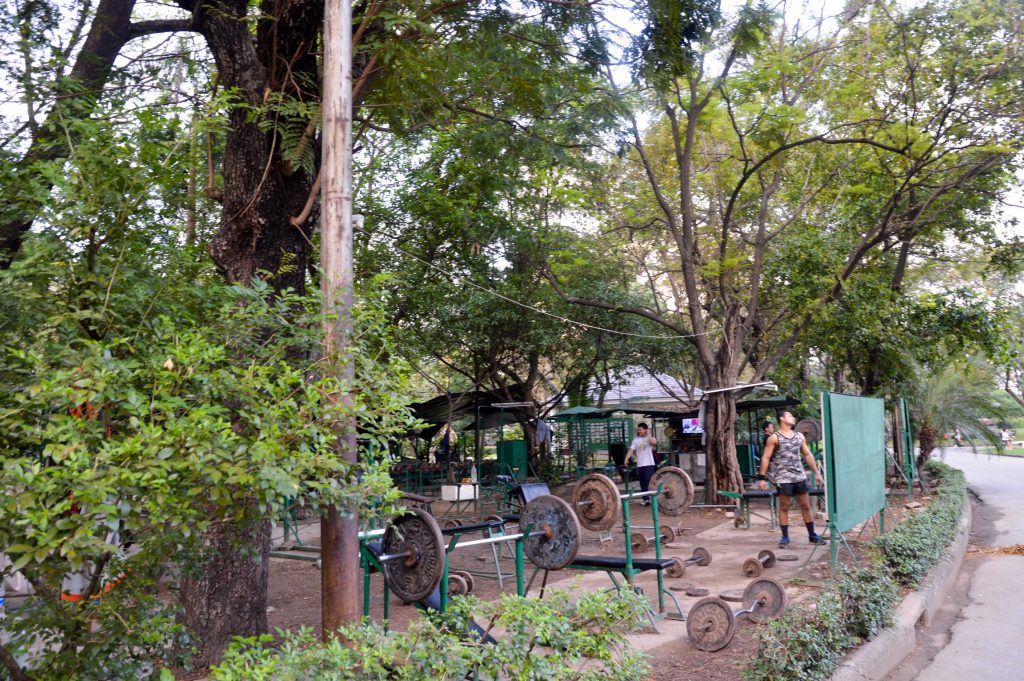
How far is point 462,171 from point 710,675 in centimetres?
1042

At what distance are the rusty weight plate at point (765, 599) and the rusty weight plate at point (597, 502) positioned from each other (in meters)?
1.29

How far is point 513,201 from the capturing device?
621 inches

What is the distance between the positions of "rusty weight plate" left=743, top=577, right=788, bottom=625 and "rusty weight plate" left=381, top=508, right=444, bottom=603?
3.01 m

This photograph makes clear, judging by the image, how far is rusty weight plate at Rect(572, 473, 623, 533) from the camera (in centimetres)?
697

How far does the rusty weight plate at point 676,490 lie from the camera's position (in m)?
9.55

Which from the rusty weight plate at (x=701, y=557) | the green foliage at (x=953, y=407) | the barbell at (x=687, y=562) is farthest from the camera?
the green foliage at (x=953, y=407)

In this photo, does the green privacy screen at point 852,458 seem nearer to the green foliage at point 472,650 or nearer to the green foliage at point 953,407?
the green foliage at point 472,650

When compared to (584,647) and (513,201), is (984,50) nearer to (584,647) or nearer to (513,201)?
(513,201)

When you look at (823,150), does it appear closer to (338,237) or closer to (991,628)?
(991,628)

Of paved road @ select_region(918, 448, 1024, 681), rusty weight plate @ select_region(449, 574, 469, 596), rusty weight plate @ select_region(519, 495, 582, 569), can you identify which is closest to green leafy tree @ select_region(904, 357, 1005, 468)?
paved road @ select_region(918, 448, 1024, 681)

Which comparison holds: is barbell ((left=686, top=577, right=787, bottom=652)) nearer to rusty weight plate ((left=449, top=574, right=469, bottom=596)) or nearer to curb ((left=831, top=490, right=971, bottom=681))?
curb ((left=831, top=490, right=971, bottom=681))

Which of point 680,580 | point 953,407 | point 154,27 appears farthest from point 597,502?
point 953,407

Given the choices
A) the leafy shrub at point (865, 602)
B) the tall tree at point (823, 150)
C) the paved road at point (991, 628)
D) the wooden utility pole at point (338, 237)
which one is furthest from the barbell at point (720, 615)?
the tall tree at point (823, 150)

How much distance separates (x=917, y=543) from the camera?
8.30 meters
